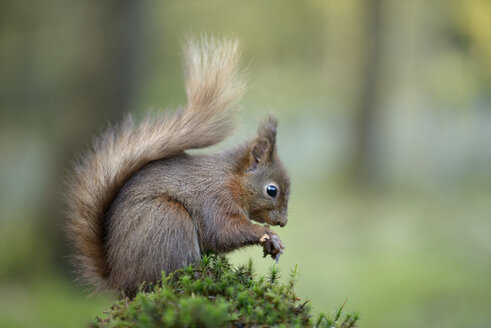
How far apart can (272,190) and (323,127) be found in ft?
40.8

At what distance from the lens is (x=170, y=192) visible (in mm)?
2266

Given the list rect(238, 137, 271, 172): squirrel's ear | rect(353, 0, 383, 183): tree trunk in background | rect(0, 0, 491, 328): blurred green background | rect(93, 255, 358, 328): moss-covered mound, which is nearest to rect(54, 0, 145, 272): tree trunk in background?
rect(0, 0, 491, 328): blurred green background

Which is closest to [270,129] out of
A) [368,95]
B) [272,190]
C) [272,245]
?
[272,190]

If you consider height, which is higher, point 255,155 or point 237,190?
point 255,155

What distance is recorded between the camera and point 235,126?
2559 millimetres

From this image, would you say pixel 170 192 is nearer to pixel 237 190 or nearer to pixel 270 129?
pixel 237 190

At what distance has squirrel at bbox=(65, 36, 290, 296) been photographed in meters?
2.17

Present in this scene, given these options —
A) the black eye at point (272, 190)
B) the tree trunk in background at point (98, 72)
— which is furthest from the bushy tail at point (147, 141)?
the tree trunk in background at point (98, 72)

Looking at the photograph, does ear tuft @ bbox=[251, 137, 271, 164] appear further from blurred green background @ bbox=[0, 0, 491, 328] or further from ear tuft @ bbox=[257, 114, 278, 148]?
blurred green background @ bbox=[0, 0, 491, 328]

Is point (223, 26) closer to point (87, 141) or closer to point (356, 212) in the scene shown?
point (356, 212)

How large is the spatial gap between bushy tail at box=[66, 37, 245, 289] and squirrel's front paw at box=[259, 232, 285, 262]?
505 millimetres

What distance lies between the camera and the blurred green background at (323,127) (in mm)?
5129

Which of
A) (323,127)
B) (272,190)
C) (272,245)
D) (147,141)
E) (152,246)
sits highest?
(323,127)

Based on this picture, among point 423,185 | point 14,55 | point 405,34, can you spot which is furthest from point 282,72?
point 14,55
